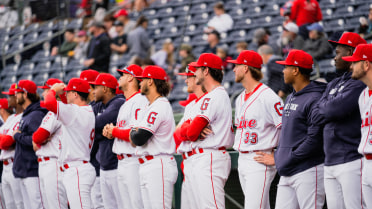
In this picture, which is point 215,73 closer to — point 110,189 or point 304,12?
point 110,189

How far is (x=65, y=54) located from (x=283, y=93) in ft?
18.7

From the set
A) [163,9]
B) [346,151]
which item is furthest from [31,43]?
[346,151]

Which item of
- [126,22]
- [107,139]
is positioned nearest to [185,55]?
[126,22]

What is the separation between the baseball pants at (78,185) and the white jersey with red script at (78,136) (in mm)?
104

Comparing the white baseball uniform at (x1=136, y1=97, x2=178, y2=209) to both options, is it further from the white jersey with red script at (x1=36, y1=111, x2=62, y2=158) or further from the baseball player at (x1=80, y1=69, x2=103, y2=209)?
the white jersey with red script at (x1=36, y1=111, x2=62, y2=158)

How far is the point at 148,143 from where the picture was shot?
17.5 feet

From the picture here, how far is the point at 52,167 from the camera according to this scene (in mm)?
6219

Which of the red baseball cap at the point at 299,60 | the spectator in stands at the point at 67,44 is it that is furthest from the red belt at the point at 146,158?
the spectator in stands at the point at 67,44

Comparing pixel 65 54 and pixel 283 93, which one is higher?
pixel 65 54

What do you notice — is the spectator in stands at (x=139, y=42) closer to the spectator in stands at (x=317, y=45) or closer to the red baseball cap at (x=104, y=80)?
the spectator in stands at (x=317, y=45)

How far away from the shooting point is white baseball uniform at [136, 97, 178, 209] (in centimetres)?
522

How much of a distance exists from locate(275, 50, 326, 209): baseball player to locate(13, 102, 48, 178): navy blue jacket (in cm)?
323

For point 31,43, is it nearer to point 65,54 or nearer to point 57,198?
point 65,54

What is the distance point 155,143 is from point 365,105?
2125 mm
